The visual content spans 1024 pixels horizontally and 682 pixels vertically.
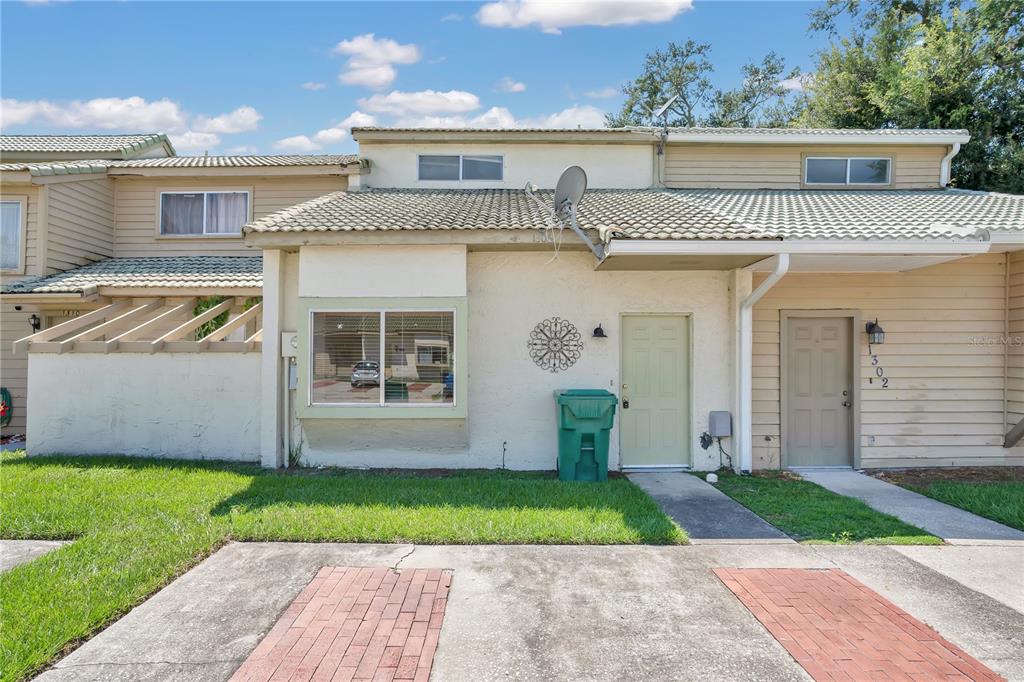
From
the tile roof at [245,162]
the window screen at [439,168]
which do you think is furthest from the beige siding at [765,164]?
the tile roof at [245,162]

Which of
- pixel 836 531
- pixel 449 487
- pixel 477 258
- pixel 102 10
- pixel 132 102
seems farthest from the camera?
Answer: pixel 132 102

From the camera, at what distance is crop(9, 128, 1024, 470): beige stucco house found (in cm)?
741

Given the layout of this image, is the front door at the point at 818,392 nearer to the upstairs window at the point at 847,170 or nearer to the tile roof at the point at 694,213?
the tile roof at the point at 694,213

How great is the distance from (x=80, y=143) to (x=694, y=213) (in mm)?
15249

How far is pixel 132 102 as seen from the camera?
14.0 metres

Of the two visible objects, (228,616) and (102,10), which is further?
(102,10)

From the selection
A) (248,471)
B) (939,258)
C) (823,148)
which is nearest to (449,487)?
(248,471)

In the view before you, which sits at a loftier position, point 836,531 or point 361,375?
point 361,375

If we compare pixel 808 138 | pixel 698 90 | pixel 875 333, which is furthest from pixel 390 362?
pixel 698 90

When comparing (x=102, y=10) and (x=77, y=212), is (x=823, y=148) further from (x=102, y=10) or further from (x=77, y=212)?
(x=77, y=212)

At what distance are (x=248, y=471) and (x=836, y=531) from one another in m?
7.39

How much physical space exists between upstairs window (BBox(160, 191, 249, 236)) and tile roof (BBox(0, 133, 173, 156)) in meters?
2.41

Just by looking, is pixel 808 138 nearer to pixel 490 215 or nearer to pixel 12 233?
pixel 490 215

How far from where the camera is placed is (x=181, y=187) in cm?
1239
